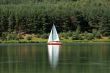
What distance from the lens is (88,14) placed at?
7687 inches

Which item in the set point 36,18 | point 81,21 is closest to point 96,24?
point 81,21

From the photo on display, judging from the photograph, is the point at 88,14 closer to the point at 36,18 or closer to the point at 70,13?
the point at 70,13

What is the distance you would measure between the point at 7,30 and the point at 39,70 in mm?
132717

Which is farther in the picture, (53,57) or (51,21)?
(51,21)

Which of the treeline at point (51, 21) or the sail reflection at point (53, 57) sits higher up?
the treeline at point (51, 21)

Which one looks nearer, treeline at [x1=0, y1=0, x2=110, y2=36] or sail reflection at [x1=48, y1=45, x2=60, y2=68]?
sail reflection at [x1=48, y1=45, x2=60, y2=68]

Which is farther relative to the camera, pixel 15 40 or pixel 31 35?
pixel 31 35

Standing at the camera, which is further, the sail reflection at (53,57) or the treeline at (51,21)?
the treeline at (51,21)

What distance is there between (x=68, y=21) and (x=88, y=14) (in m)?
9.01

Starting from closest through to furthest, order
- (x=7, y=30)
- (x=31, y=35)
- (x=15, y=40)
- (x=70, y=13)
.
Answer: (x=15, y=40) → (x=31, y=35) → (x=7, y=30) → (x=70, y=13)

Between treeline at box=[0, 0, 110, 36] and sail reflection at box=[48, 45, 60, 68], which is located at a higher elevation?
treeline at box=[0, 0, 110, 36]

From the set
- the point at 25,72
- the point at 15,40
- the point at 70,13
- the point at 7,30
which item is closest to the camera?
the point at 25,72

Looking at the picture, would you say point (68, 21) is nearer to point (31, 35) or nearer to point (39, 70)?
point (31, 35)

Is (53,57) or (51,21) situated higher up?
(51,21)
